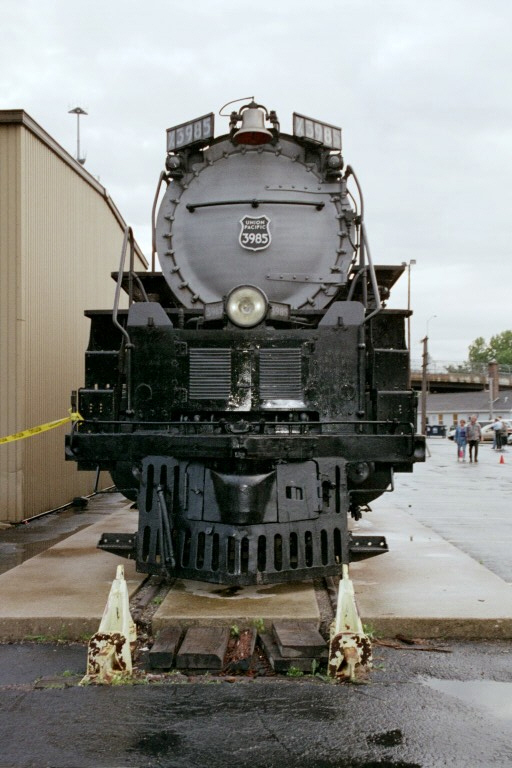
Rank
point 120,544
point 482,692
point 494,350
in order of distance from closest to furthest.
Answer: point 482,692
point 120,544
point 494,350

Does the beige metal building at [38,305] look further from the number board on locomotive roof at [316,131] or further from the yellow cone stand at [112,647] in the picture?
the yellow cone stand at [112,647]

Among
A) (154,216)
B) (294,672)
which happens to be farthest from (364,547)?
(154,216)

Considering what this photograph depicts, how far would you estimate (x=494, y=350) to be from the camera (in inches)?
4532

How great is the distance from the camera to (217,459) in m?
5.43

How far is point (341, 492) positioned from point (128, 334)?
6.90 feet

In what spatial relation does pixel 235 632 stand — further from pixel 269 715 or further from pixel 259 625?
pixel 269 715

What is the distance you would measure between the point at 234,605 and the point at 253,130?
13.7 feet

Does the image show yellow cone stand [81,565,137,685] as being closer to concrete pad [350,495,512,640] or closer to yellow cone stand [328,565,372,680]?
yellow cone stand [328,565,372,680]

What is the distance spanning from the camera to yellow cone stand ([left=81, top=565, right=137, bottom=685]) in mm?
4047

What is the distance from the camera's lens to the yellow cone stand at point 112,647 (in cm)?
405

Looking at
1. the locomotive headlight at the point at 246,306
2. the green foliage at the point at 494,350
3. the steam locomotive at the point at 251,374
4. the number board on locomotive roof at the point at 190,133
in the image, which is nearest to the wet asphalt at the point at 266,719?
the steam locomotive at the point at 251,374

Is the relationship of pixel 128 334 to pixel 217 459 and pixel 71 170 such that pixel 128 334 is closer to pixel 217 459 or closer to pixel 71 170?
pixel 217 459

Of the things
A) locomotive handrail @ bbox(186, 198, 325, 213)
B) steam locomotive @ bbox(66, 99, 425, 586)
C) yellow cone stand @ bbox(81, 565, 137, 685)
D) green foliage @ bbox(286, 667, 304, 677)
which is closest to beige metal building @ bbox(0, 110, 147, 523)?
steam locomotive @ bbox(66, 99, 425, 586)

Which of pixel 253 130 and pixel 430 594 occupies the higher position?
pixel 253 130
